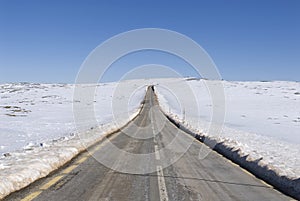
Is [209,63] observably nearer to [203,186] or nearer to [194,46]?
[194,46]

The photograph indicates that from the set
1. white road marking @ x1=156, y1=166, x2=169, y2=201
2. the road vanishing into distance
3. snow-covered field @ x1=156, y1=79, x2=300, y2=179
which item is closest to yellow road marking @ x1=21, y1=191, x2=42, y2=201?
the road vanishing into distance

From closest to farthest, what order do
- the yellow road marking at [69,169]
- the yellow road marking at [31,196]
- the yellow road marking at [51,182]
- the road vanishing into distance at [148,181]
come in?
1. the yellow road marking at [31,196]
2. the road vanishing into distance at [148,181]
3. the yellow road marking at [51,182]
4. the yellow road marking at [69,169]

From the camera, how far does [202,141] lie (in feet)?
56.2

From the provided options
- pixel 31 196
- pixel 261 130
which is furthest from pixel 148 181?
pixel 261 130

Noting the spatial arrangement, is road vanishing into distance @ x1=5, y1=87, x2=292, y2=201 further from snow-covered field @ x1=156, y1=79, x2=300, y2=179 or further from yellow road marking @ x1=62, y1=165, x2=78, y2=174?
snow-covered field @ x1=156, y1=79, x2=300, y2=179

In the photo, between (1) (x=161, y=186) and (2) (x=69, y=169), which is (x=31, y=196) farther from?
(1) (x=161, y=186)

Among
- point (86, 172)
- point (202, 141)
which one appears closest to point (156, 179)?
point (86, 172)

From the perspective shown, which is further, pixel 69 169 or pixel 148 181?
pixel 69 169

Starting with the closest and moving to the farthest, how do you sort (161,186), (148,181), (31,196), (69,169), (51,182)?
(31,196)
(51,182)
(161,186)
(148,181)
(69,169)

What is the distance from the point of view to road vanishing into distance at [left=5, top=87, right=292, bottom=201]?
6.66m

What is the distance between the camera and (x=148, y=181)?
26.4 ft

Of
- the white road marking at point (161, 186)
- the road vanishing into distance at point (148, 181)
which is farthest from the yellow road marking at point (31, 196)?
the white road marking at point (161, 186)

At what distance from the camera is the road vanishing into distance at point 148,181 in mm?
6660

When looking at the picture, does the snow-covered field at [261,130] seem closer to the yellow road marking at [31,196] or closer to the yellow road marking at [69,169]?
the yellow road marking at [69,169]
